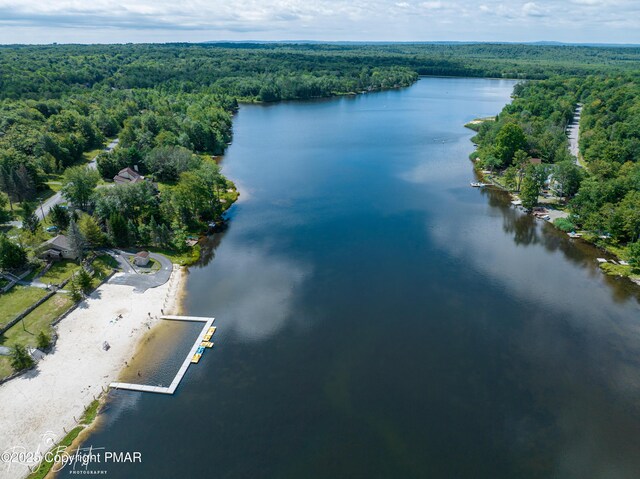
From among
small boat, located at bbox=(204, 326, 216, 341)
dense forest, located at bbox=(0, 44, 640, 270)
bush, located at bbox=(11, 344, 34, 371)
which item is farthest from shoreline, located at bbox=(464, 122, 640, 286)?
bush, located at bbox=(11, 344, 34, 371)

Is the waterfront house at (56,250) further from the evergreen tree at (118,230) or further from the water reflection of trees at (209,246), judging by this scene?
the water reflection of trees at (209,246)

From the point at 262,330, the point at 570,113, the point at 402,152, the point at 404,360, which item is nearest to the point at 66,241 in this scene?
the point at 262,330

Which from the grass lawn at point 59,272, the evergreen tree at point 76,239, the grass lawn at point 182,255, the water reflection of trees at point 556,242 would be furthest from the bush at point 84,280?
the water reflection of trees at point 556,242

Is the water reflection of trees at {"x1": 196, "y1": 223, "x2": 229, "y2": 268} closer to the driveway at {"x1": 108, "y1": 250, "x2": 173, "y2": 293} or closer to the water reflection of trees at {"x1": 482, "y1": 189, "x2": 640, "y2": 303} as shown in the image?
the driveway at {"x1": 108, "y1": 250, "x2": 173, "y2": 293}

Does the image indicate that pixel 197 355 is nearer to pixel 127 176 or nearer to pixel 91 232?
pixel 91 232

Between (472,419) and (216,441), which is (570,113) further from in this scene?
(216,441)

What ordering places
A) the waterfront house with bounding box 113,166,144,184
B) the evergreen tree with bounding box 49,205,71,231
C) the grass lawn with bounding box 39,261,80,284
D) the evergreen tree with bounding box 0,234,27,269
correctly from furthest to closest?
the waterfront house with bounding box 113,166,144,184
the evergreen tree with bounding box 49,205,71,231
the grass lawn with bounding box 39,261,80,284
the evergreen tree with bounding box 0,234,27,269

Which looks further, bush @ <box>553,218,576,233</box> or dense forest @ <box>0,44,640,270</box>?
bush @ <box>553,218,576,233</box>
